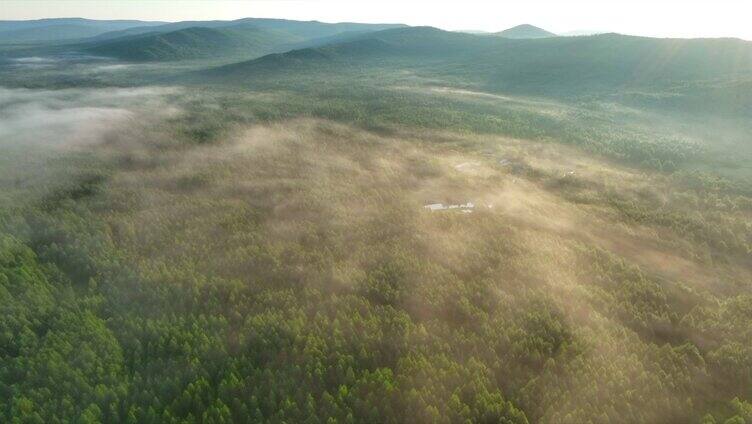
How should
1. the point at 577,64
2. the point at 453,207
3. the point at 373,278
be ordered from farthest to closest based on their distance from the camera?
the point at 577,64
the point at 453,207
the point at 373,278

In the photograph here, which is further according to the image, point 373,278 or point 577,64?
point 577,64

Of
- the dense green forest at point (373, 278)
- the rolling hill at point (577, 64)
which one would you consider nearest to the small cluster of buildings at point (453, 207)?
the dense green forest at point (373, 278)

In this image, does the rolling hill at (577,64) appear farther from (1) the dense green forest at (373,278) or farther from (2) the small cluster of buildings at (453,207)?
(2) the small cluster of buildings at (453,207)

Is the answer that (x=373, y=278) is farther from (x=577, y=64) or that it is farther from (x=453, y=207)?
(x=577, y=64)

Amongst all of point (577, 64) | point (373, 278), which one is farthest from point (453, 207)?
point (577, 64)

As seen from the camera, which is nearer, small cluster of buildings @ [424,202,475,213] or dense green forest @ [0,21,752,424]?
dense green forest @ [0,21,752,424]

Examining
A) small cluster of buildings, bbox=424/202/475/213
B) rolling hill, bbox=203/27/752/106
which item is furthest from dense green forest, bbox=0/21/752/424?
rolling hill, bbox=203/27/752/106

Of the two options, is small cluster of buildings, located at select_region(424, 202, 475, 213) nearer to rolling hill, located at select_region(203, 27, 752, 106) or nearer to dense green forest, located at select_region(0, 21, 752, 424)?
dense green forest, located at select_region(0, 21, 752, 424)

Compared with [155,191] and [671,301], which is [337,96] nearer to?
[155,191]

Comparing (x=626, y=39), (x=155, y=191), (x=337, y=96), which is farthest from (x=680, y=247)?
(x=626, y=39)
